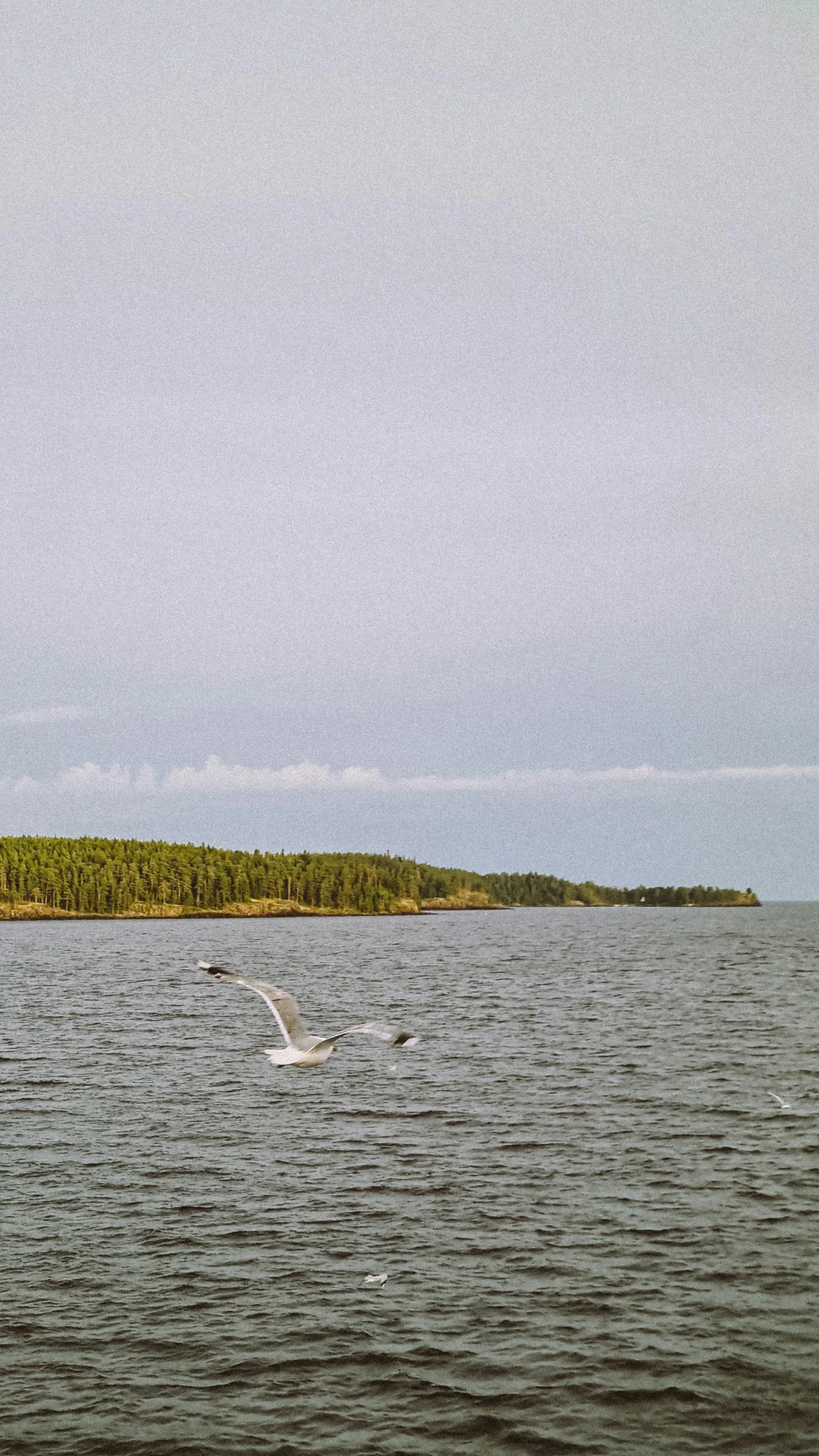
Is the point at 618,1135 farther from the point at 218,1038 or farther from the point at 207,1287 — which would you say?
the point at 218,1038

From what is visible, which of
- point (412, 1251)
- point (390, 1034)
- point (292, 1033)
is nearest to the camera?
point (390, 1034)

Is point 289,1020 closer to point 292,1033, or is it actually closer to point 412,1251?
point 292,1033

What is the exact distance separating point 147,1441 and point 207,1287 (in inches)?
216

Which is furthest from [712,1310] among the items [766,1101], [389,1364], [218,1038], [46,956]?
[46,956]

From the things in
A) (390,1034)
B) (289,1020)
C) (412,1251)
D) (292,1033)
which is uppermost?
(390,1034)

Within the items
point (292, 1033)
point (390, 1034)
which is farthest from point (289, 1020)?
point (390, 1034)

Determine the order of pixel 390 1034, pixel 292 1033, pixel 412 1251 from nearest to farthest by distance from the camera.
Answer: pixel 390 1034, pixel 292 1033, pixel 412 1251

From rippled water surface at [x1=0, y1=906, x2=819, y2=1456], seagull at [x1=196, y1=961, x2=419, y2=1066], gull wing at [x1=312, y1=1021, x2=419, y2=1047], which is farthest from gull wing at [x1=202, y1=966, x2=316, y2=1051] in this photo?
rippled water surface at [x1=0, y1=906, x2=819, y2=1456]

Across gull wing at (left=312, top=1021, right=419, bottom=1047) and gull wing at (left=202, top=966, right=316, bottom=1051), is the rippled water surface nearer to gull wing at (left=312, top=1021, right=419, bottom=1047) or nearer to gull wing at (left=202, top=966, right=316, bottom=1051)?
gull wing at (left=202, top=966, right=316, bottom=1051)

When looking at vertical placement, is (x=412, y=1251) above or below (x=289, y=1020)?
below

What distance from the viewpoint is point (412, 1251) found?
23.0 m

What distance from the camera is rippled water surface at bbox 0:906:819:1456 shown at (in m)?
16.5

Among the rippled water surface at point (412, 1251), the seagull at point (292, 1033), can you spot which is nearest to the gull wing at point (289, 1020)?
the seagull at point (292, 1033)

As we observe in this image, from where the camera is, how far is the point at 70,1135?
33.2 m
